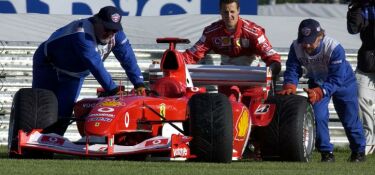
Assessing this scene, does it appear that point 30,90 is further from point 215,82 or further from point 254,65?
point 254,65

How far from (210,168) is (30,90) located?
2.47 metres

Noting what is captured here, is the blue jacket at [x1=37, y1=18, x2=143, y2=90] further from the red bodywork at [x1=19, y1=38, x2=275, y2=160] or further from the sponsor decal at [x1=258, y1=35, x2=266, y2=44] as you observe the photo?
the sponsor decal at [x1=258, y1=35, x2=266, y2=44]

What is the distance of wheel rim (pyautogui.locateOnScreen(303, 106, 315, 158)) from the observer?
14117 mm

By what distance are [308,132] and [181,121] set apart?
5.55 ft

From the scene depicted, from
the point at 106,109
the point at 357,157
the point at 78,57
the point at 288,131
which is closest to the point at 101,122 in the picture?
the point at 106,109

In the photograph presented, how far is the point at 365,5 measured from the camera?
16016 millimetres

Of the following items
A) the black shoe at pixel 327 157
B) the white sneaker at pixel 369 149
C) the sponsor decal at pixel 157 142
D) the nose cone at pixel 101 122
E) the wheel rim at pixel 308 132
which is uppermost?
the nose cone at pixel 101 122

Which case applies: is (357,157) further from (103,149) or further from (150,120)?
(103,149)

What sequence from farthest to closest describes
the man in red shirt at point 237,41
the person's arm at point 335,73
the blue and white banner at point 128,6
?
the blue and white banner at point 128,6, the man in red shirt at point 237,41, the person's arm at point 335,73

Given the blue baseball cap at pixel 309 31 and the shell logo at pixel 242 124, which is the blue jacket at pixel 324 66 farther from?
the shell logo at pixel 242 124

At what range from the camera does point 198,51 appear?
16.0m

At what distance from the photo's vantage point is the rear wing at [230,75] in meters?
14.6

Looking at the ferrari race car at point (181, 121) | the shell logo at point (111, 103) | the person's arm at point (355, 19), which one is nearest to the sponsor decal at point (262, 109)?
the ferrari race car at point (181, 121)

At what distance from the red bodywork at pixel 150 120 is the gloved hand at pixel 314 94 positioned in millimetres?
469
